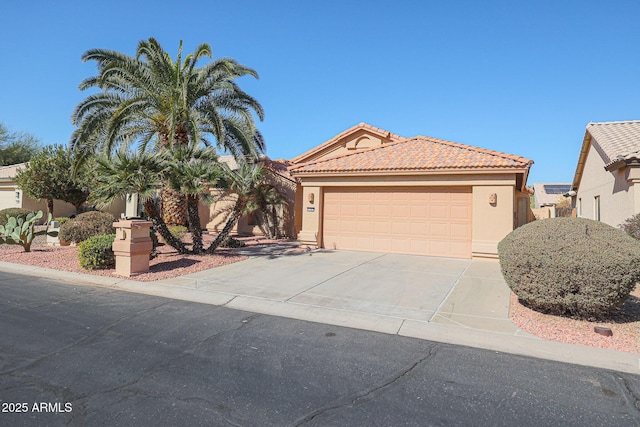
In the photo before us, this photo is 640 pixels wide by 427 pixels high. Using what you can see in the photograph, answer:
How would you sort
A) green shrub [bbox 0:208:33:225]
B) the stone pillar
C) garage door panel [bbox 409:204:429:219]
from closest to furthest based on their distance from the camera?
the stone pillar < garage door panel [bbox 409:204:429:219] < green shrub [bbox 0:208:33:225]

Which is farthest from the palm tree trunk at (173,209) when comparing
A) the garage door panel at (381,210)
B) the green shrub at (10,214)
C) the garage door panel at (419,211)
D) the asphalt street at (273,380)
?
the asphalt street at (273,380)

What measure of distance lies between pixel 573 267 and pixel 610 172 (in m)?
10.2

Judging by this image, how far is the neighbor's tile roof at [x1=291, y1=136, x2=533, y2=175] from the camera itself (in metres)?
12.7

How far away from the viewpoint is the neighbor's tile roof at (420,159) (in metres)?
12.7

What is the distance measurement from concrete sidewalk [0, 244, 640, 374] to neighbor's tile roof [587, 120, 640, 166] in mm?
5199

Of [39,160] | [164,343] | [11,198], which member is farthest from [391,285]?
[11,198]

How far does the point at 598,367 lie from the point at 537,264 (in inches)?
69.8

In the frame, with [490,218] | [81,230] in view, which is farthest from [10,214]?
[490,218]

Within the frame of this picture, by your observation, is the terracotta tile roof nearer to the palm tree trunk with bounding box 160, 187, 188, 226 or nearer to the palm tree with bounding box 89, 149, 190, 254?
the palm tree trunk with bounding box 160, 187, 188, 226

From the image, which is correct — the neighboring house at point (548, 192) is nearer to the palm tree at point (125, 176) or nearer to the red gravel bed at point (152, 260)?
the red gravel bed at point (152, 260)

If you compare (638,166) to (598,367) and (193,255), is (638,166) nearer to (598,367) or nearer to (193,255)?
(598,367)

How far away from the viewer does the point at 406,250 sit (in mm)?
13680

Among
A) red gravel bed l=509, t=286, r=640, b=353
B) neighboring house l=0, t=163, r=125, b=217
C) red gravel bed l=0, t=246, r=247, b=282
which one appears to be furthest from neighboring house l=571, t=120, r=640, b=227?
neighboring house l=0, t=163, r=125, b=217

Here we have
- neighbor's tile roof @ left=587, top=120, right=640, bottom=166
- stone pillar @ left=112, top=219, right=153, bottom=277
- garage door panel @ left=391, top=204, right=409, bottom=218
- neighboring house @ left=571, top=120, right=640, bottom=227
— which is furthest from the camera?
garage door panel @ left=391, top=204, right=409, bottom=218
